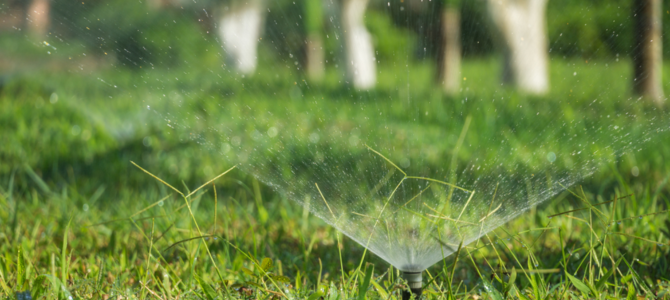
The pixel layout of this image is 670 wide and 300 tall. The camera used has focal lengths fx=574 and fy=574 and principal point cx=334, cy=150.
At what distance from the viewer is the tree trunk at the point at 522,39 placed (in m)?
6.55

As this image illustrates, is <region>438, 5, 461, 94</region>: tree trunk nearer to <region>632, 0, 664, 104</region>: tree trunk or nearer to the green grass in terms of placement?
the green grass

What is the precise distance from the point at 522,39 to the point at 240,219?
5.88m

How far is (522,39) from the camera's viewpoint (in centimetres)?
730

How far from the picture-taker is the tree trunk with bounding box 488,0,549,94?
6.55 meters

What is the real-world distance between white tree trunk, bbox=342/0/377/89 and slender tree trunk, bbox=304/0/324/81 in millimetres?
1035

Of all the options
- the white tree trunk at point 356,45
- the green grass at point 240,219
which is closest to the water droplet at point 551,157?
the green grass at point 240,219

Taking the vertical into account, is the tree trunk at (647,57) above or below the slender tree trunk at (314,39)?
below

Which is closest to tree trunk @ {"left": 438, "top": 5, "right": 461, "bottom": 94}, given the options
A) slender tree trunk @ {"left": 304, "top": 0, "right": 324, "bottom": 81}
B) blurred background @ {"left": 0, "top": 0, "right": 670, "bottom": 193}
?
blurred background @ {"left": 0, "top": 0, "right": 670, "bottom": 193}

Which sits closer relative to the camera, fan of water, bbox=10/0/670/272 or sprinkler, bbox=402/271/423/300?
sprinkler, bbox=402/271/423/300

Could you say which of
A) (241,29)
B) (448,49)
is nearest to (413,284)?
(448,49)

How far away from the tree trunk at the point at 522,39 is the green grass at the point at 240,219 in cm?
99

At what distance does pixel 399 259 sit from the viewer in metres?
1.35

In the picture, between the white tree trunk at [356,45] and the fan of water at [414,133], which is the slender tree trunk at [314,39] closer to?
the fan of water at [414,133]

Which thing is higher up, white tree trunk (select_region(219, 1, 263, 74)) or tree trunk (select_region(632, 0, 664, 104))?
white tree trunk (select_region(219, 1, 263, 74))
